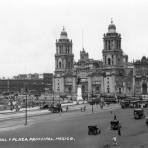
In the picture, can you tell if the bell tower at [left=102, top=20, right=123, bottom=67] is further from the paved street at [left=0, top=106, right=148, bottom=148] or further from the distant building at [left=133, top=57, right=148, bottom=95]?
the paved street at [left=0, top=106, right=148, bottom=148]

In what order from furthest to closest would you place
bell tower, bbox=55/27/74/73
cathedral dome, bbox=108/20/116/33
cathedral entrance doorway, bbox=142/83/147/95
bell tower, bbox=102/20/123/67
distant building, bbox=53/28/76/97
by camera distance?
bell tower, bbox=55/27/74/73, distant building, bbox=53/28/76/97, cathedral dome, bbox=108/20/116/33, cathedral entrance doorway, bbox=142/83/147/95, bell tower, bbox=102/20/123/67

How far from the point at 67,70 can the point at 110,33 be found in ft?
78.0

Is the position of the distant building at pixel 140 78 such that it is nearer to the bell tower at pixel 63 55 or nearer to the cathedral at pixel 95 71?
the cathedral at pixel 95 71

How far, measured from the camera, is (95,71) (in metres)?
145

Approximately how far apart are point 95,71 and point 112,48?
468 inches

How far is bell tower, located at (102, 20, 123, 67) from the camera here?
137 m

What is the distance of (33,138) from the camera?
1511 inches

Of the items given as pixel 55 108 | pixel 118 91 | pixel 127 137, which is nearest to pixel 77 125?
pixel 127 137

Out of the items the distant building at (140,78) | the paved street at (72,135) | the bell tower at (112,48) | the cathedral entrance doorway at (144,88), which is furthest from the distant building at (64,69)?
the paved street at (72,135)

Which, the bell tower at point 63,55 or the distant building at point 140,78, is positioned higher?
the bell tower at point 63,55

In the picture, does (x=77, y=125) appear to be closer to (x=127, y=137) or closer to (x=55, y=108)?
(x=127, y=137)

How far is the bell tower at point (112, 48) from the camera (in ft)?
451

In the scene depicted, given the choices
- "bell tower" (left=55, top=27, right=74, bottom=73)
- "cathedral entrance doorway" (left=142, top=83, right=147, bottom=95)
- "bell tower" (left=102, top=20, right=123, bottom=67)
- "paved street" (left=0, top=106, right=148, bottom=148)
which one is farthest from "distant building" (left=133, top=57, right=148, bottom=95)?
"paved street" (left=0, top=106, right=148, bottom=148)

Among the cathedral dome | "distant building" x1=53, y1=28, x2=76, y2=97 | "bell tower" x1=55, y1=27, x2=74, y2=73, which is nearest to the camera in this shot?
the cathedral dome
